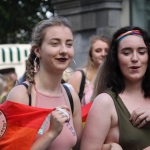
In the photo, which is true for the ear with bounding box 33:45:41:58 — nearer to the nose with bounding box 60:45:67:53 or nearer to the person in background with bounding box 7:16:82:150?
the person in background with bounding box 7:16:82:150

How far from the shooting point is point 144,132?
347 cm

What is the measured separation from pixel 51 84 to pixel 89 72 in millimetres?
2877

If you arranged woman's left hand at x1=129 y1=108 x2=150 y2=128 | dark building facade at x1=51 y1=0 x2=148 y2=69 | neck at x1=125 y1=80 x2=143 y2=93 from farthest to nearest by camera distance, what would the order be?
dark building facade at x1=51 y1=0 x2=148 y2=69 < neck at x1=125 y1=80 x2=143 y2=93 < woman's left hand at x1=129 y1=108 x2=150 y2=128

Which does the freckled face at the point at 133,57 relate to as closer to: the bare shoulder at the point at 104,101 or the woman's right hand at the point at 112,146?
the bare shoulder at the point at 104,101

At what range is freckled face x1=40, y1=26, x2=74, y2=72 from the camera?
3447 millimetres

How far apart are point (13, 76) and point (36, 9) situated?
10865mm

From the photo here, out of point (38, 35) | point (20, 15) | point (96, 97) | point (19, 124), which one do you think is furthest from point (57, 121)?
point (20, 15)

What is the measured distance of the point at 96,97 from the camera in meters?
3.58

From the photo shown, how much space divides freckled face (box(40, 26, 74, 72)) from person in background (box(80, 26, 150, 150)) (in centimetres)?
37

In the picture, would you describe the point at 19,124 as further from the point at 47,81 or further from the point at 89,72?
the point at 89,72

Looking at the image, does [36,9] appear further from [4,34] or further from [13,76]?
[13,76]

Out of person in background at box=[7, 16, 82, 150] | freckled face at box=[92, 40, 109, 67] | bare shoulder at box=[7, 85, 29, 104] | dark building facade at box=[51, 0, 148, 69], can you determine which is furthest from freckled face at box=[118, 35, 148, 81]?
dark building facade at box=[51, 0, 148, 69]

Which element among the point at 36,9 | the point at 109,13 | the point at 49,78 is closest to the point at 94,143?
the point at 49,78

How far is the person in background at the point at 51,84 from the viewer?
333cm
